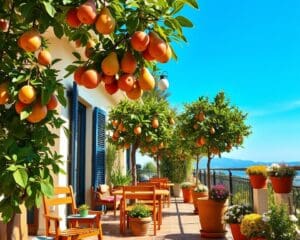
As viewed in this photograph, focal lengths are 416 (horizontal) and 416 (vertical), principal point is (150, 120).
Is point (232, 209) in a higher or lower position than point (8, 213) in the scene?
lower

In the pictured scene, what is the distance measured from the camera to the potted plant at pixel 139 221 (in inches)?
282

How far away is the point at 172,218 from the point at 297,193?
4145 millimetres

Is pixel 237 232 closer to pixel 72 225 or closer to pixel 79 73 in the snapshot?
pixel 72 225

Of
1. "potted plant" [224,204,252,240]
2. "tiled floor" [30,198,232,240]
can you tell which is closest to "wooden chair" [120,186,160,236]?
"tiled floor" [30,198,232,240]

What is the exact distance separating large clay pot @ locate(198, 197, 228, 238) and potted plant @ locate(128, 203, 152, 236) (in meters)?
1.00

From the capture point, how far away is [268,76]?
2231 centimetres

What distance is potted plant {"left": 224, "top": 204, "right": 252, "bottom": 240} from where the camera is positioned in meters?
6.05

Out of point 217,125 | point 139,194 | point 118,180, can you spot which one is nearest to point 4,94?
point 139,194

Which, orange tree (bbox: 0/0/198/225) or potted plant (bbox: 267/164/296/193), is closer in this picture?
orange tree (bbox: 0/0/198/225)

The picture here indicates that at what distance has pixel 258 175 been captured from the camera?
6359 millimetres

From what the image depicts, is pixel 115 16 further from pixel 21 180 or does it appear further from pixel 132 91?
pixel 21 180

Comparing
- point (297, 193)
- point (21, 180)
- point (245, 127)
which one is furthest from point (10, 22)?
point (245, 127)

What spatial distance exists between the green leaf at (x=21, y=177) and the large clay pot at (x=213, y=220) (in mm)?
5442

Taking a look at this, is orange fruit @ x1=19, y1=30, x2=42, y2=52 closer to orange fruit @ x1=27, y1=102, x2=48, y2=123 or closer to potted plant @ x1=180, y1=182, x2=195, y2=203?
orange fruit @ x1=27, y1=102, x2=48, y2=123
